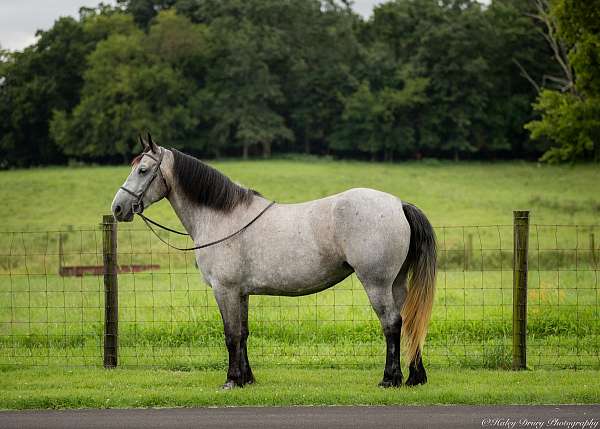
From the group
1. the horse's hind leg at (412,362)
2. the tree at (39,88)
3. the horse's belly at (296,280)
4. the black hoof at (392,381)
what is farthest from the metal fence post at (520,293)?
the tree at (39,88)

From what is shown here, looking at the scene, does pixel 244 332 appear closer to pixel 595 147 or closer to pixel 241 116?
pixel 595 147

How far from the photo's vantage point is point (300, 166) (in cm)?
5525

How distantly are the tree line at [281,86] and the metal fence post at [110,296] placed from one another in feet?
189

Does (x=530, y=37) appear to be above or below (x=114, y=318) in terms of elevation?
above

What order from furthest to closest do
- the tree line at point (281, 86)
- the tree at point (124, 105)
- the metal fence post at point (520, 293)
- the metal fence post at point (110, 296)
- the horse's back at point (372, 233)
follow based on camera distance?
the tree line at point (281, 86) < the tree at point (124, 105) < the metal fence post at point (110, 296) < the metal fence post at point (520, 293) < the horse's back at point (372, 233)

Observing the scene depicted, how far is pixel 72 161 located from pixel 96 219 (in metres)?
36.6

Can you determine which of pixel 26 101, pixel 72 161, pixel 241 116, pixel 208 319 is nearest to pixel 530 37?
pixel 241 116

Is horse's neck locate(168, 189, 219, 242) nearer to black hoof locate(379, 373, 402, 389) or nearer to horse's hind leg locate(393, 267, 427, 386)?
horse's hind leg locate(393, 267, 427, 386)

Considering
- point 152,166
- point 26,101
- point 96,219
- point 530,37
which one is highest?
point 530,37

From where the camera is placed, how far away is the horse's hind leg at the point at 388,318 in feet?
25.8

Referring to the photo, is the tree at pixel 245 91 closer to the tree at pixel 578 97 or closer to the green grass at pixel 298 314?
the green grass at pixel 298 314

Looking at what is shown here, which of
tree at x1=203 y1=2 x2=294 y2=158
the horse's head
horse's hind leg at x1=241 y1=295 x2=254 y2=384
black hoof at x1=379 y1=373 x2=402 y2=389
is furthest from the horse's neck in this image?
tree at x1=203 y1=2 x2=294 y2=158

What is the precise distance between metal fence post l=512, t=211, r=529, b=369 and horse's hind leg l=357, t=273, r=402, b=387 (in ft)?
6.18

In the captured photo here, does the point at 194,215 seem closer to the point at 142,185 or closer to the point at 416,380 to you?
Answer: the point at 142,185
